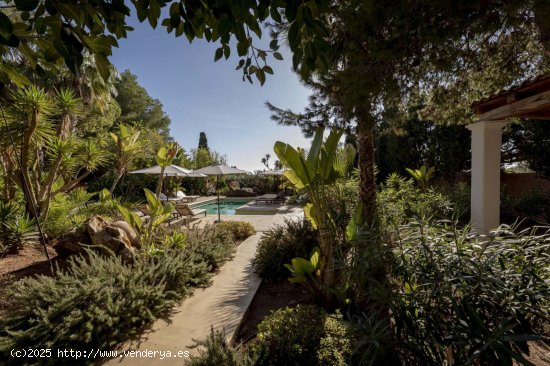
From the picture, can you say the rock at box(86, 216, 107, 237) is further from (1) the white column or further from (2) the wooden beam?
(2) the wooden beam

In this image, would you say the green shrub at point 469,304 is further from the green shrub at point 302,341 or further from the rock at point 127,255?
the rock at point 127,255

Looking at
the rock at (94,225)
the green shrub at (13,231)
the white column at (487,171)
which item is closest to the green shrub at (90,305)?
the rock at (94,225)

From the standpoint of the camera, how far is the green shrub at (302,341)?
261 cm

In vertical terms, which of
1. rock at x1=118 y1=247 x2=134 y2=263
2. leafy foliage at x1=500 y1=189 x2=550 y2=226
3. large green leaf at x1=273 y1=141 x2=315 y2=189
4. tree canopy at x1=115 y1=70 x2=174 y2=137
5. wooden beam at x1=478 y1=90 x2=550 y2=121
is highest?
tree canopy at x1=115 y1=70 x2=174 y2=137

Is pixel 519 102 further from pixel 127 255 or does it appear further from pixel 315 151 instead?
pixel 127 255

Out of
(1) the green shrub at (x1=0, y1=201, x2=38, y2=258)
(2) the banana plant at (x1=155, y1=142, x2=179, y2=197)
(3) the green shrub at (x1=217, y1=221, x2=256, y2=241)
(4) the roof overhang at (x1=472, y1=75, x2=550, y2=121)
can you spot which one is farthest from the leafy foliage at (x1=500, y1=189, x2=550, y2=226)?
(1) the green shrub at (x1=0, y1=201, x2=38, y2=258)

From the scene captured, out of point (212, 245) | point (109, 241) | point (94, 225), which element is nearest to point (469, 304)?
point (212, 245)

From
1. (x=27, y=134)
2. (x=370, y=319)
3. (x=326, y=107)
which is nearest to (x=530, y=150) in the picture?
(x=326, y=107)

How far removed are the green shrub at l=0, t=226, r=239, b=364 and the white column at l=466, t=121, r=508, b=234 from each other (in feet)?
22.4

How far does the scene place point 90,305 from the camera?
3184 millimetres

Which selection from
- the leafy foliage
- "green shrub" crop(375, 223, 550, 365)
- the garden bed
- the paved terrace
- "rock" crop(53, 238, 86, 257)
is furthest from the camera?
the leafy foliage

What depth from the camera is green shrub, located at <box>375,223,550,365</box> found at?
153 cm

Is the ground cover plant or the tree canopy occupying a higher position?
the tree canopy

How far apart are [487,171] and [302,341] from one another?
5.89m
